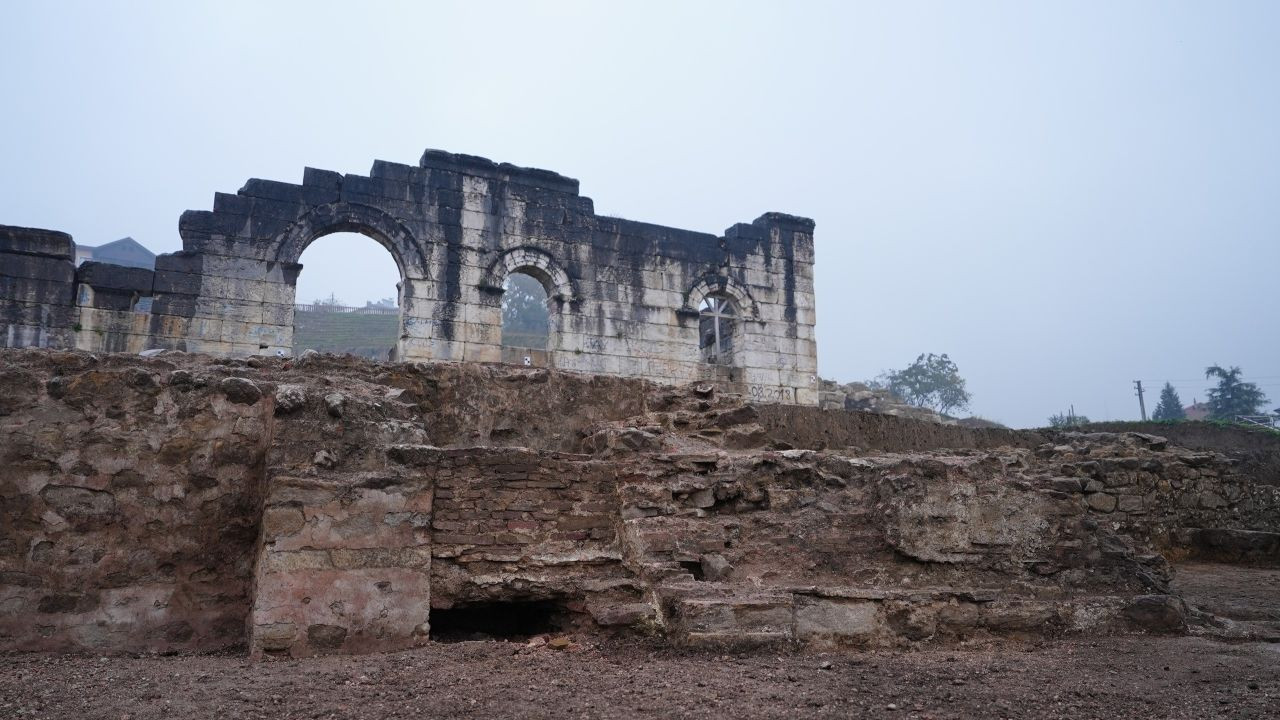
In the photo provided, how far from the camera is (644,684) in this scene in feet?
13.2

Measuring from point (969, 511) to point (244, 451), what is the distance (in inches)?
184

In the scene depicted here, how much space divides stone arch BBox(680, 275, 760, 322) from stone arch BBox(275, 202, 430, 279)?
4719 millimetres

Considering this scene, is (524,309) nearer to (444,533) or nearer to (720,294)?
(720,294)

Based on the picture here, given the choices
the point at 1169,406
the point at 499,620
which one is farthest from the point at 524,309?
the point at 499,620

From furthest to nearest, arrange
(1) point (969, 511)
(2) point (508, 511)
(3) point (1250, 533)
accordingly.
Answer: (3) point (1250, 533) → (1) point (969, 511) → (2) point (508, 511)

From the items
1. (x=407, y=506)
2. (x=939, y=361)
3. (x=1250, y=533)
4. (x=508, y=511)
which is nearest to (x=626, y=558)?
(x=508, y=511)

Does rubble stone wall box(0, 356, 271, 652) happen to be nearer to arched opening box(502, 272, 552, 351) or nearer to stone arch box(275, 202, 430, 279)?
stone arch box(275, 202, 430, 279)

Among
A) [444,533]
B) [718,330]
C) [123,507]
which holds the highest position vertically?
[718,330]

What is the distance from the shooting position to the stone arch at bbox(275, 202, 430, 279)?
13.1 m

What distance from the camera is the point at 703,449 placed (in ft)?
21.4

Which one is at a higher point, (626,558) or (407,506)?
(407,506)

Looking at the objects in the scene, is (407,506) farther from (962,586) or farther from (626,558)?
(962,586)

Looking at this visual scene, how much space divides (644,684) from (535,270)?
1145 cm

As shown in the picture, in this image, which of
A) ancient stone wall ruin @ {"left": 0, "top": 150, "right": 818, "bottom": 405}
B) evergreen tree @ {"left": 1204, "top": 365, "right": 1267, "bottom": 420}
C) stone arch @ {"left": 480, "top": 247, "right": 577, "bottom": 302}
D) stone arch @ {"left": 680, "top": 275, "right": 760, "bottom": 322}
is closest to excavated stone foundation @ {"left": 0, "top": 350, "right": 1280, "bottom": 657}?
ancient stone wall ruin @ {"left": 0, "top": 150, "right": 818, "bottom": 405}
